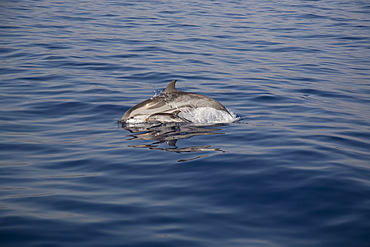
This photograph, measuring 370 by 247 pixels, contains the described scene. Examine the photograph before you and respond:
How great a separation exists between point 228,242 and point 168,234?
2.31ft

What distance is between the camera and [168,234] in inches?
223

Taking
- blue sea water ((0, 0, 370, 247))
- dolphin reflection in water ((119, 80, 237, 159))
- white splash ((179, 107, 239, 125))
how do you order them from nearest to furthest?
blue sea water ((0, 0, 370, 247)) → dolphin reflection in water ((119, 80, 237, 159)) → white splash ((179, 107, 239, 125))

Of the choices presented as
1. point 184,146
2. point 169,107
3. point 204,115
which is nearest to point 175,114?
point 169,107

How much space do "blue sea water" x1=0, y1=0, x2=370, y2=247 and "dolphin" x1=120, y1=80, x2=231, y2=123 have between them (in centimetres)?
63

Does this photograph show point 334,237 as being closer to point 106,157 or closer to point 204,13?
point 106,157

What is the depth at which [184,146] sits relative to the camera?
913 cm

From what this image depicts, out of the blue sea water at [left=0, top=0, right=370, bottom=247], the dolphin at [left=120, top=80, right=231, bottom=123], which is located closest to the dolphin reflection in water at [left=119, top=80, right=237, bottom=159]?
the dolphin at [left=120, top=80, right=231, bottom=123]

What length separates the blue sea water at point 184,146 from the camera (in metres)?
5.89

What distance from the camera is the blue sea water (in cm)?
589

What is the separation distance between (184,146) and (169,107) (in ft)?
7.08

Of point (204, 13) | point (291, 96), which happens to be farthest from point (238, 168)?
point (204, 13)

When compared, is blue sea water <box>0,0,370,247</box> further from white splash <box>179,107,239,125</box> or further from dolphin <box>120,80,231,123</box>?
dolphin <box>120,80,231,123</box>

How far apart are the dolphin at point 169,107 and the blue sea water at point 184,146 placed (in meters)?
0.63

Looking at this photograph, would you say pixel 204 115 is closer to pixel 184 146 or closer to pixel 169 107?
pixel 169 107
